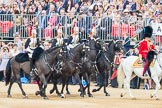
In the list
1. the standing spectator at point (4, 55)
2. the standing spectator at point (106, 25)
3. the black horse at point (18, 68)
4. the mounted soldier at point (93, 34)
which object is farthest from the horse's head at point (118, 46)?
the standing spectator at point (4, 55)

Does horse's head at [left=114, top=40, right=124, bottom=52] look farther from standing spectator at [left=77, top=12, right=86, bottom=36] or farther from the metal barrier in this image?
standing spectator at [left=77, top=12, right=86, bottom=36]

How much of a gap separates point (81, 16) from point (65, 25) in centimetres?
95

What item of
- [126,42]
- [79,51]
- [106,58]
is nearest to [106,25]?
[126,42]

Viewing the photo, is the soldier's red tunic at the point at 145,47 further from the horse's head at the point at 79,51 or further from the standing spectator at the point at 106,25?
the standing spectator at the point at 106,25

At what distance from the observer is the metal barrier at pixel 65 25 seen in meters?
33.6

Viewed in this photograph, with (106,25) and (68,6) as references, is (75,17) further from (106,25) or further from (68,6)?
(68,6)

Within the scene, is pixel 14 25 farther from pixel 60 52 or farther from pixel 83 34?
pixel 60 52

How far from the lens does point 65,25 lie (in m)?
35.3

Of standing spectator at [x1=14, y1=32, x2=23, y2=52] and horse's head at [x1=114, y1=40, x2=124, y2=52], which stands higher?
horse's head at [x1=114, y1=40, x2=124, y2=52]

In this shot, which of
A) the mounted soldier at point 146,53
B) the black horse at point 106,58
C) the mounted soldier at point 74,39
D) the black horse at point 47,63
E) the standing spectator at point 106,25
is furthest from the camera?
the standing spectator at point 106,25

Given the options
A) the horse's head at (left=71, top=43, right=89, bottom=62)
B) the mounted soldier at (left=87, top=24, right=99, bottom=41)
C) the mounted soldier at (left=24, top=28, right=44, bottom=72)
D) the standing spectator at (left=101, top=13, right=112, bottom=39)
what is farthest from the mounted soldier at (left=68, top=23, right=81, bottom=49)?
the horse's head at (left=71, top=43, right=89, bottom=62)

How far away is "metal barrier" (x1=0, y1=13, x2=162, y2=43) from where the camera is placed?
33.6m

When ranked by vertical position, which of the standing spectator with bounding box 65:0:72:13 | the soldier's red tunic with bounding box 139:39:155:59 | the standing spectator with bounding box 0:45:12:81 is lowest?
the standing spectator with bounding box 0:45:12:81

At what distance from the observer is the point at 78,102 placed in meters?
25.5
